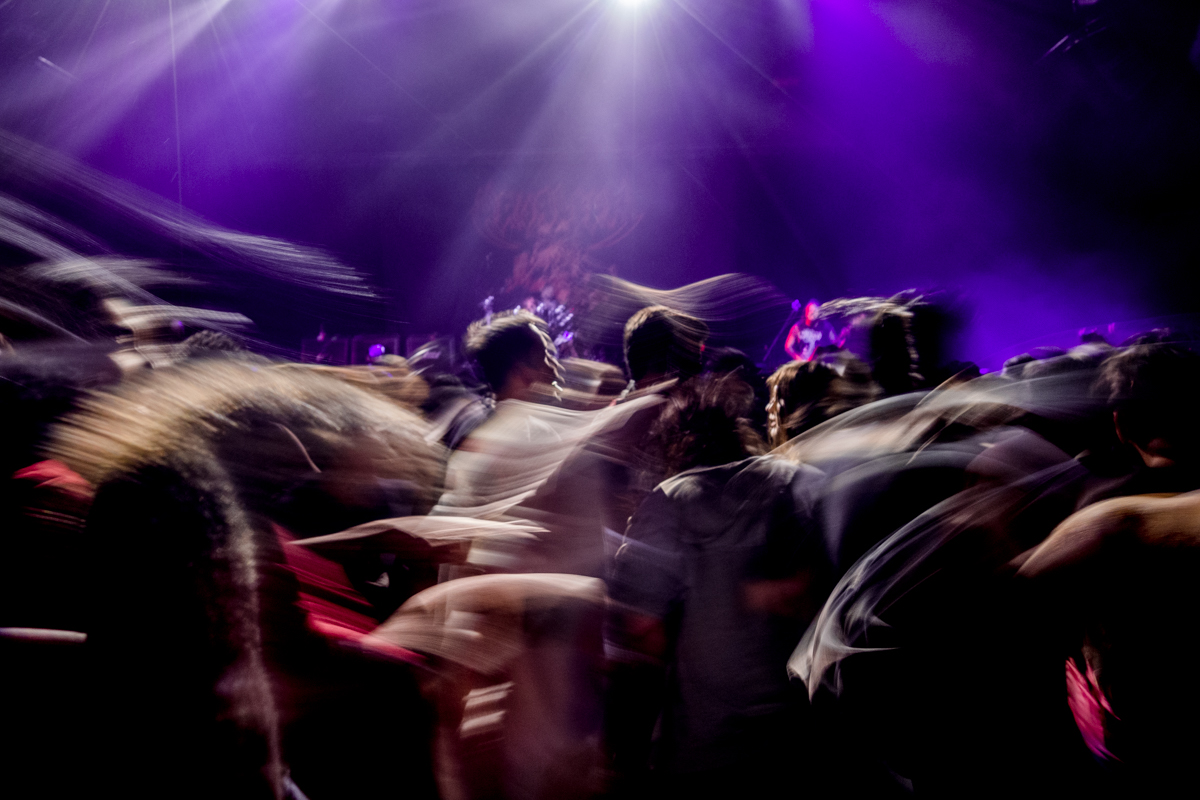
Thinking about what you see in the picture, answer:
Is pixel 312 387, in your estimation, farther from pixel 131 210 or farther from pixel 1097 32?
pixel 1097 32

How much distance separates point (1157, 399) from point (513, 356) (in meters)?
1.94

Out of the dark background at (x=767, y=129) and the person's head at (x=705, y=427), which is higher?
the dark background at (x=767, y=129)

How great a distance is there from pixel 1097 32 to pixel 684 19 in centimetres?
331

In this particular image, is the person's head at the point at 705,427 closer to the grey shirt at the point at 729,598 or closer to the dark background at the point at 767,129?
the grey shirt at the point at 729,598

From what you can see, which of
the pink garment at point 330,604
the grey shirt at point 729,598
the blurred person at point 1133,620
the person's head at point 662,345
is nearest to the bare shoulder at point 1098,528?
the blurred person at point 1133,620

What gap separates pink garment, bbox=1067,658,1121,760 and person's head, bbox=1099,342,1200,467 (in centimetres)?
57

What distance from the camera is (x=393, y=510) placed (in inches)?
63.4

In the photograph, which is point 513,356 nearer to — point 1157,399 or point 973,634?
point 973,634

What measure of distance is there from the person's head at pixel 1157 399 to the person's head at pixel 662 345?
3.59ft

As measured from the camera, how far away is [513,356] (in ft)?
7.25

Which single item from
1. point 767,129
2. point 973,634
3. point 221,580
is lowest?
point 973,634

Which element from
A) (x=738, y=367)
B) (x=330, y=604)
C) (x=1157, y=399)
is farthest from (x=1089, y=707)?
(x=330, y=604)

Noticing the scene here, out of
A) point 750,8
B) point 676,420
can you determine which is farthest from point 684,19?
point 676,420

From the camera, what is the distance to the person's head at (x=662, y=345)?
1838 millimetres
